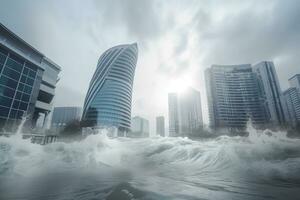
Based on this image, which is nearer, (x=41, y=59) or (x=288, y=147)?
(x=288, y=147)

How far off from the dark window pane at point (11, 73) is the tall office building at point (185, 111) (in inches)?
5280

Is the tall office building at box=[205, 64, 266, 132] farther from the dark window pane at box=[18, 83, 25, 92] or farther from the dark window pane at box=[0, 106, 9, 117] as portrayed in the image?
the dark window pane at box=[0, 106, 9, 117]

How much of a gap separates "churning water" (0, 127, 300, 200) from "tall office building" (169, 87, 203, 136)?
147 metres

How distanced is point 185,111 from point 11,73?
474 feet

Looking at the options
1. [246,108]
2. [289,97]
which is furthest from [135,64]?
[289,97]

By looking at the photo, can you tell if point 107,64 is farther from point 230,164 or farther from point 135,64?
point 230,164

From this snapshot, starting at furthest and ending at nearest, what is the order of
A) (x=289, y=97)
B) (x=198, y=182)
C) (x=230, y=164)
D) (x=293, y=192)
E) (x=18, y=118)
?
(x=289, y=97)
(x=18, y=118)
(x=230, y=164)
(x=198, y=182)
(x=293, y=192)

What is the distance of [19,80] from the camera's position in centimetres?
3581

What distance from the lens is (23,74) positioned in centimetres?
3684

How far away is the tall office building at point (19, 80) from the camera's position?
32.9m

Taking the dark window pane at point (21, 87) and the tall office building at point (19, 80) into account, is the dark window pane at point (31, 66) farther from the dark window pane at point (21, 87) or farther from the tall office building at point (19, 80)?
the dark window pane at point (21, 87)

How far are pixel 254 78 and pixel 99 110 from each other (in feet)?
377

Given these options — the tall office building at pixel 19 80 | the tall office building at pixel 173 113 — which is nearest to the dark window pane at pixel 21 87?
the tall office building at pixel 19 80

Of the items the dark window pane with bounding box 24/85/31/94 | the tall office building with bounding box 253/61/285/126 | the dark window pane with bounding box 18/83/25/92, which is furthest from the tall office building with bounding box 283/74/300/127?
the dark window pane with bounding box 18/83/25/92
